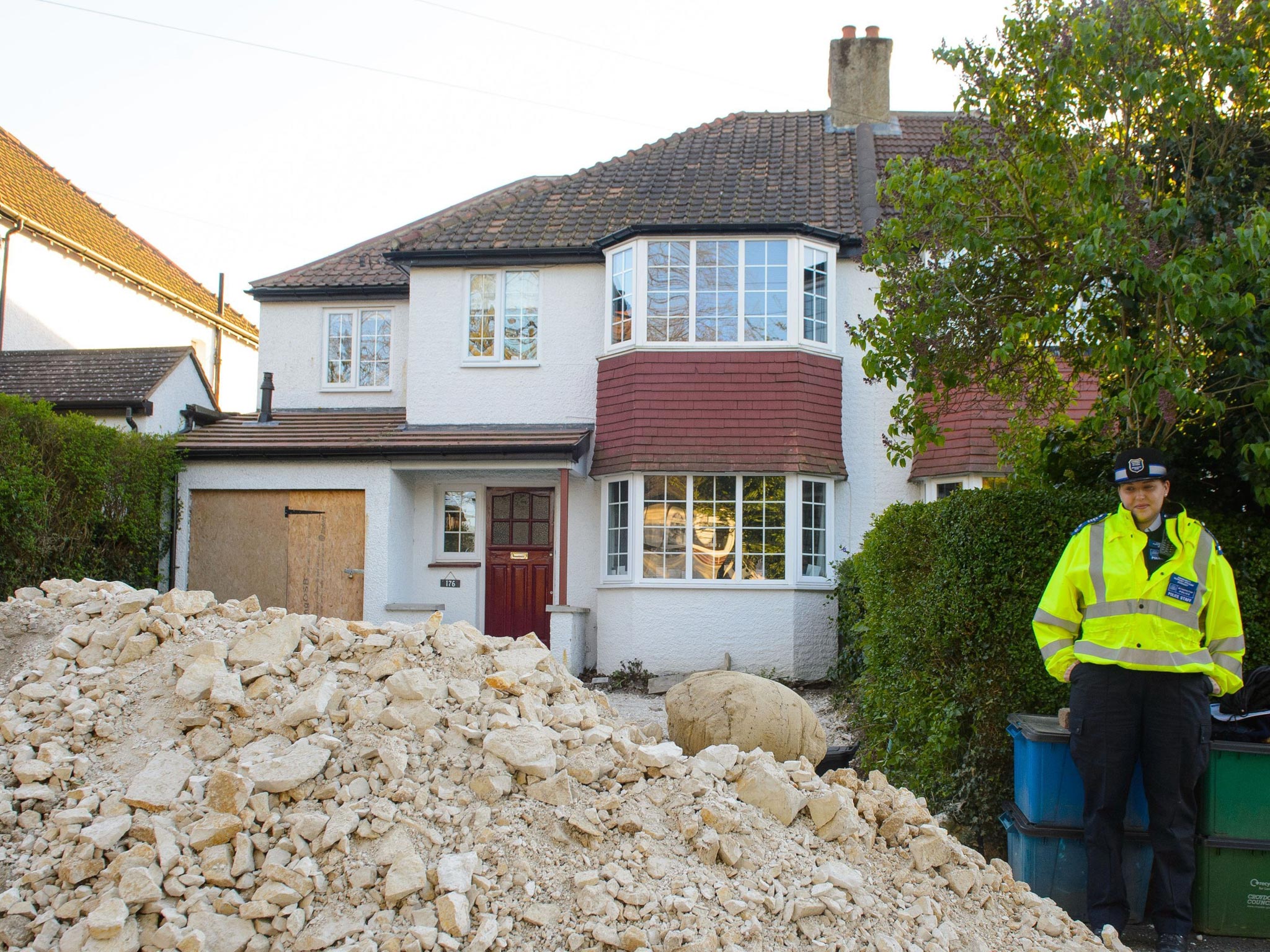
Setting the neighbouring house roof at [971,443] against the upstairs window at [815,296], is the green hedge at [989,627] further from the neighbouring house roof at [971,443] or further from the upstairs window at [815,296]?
the upstairs window at [815,296]

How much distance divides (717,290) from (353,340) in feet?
18.7

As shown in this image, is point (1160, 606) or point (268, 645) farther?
point (268, 645)

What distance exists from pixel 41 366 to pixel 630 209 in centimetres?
910

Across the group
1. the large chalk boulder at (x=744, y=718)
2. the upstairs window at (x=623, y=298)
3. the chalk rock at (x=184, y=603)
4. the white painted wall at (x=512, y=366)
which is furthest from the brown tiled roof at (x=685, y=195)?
the chalk rock at (x=184, y=603)

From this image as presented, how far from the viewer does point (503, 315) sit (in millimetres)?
14367

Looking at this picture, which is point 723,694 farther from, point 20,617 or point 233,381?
point 233,381

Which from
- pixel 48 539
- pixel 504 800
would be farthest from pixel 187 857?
pixel 48 539

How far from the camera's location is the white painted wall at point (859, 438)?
1372 centimetres

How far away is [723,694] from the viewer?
6.71 meters

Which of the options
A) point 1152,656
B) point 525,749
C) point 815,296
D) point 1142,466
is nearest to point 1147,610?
point 1152,656

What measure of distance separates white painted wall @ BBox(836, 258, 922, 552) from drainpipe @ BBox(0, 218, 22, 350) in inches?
528

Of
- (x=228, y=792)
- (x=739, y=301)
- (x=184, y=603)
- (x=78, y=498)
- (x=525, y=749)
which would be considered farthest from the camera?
(x=739, y=301)

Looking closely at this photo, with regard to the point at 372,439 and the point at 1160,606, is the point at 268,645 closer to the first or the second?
the point at 1160,606

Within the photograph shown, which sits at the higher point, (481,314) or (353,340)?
(481,314)
